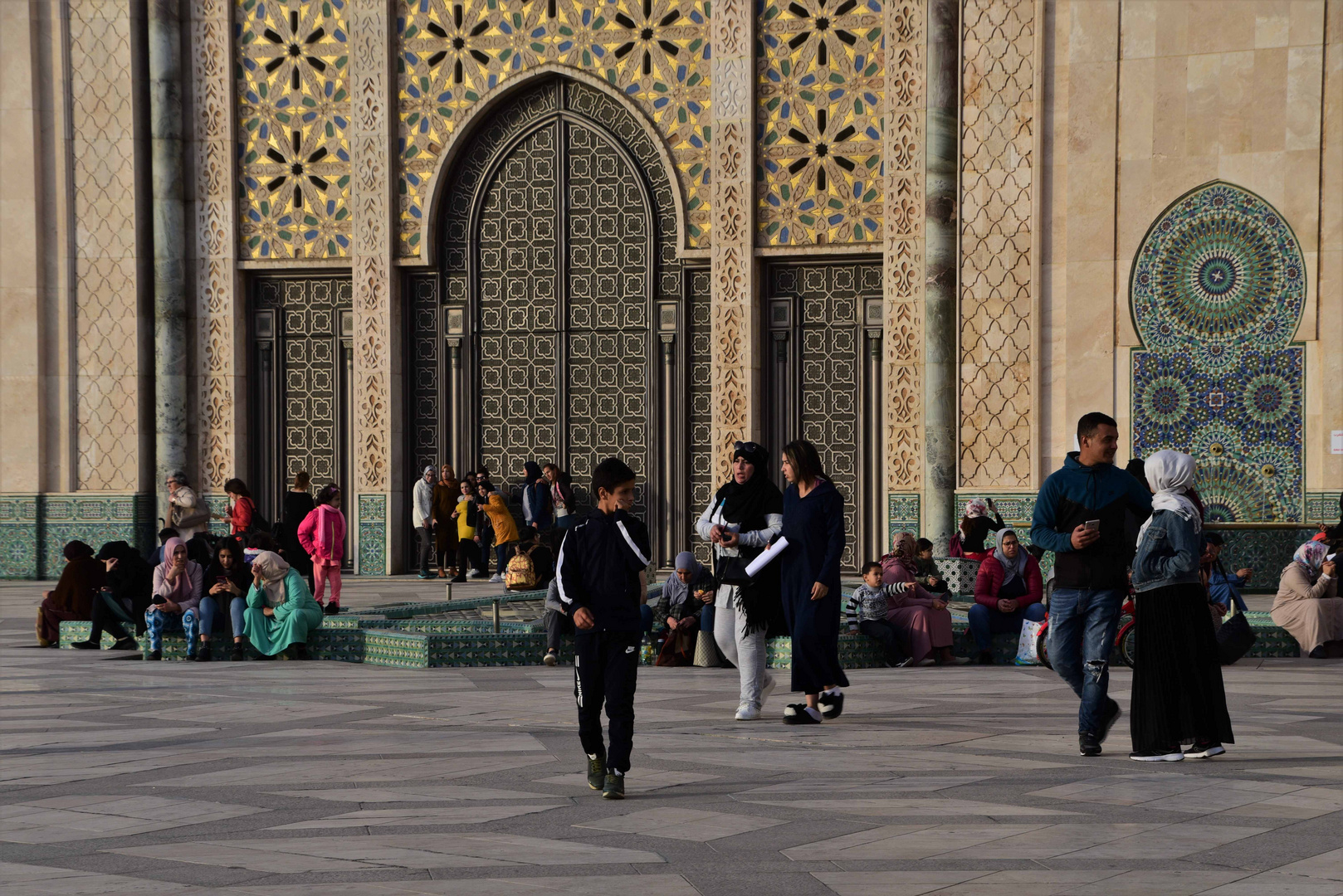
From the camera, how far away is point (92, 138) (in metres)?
17.8

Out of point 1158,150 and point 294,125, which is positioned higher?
point 294,125

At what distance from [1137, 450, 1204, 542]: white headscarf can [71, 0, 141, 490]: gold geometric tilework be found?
13058mm

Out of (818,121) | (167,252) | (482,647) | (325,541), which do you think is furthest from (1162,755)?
(167,252)

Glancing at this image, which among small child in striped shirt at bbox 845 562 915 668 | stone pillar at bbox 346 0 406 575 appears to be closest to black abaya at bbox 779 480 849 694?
small child in striped shirt at bbox 845 562 915 668

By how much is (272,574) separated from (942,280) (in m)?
7.22

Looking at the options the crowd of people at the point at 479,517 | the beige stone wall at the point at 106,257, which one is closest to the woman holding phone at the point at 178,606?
the crowd of people at the point at 479,517

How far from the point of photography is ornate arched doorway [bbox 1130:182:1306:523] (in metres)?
14.7

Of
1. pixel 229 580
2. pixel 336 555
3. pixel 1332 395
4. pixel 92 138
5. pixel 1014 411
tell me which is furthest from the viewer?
pixel 92 138

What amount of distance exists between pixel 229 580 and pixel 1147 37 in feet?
28.9

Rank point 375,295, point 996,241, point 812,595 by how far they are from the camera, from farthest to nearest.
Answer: point 375,295 → point 996,241 → point 812,595

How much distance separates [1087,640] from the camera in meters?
6.68

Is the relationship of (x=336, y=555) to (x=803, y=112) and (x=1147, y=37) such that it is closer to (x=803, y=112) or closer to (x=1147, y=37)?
(x=803, y=112)

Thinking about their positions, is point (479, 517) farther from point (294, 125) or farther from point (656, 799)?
point (656, 799)

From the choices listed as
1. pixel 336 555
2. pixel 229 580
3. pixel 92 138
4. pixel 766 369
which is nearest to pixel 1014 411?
pixel 766 369
